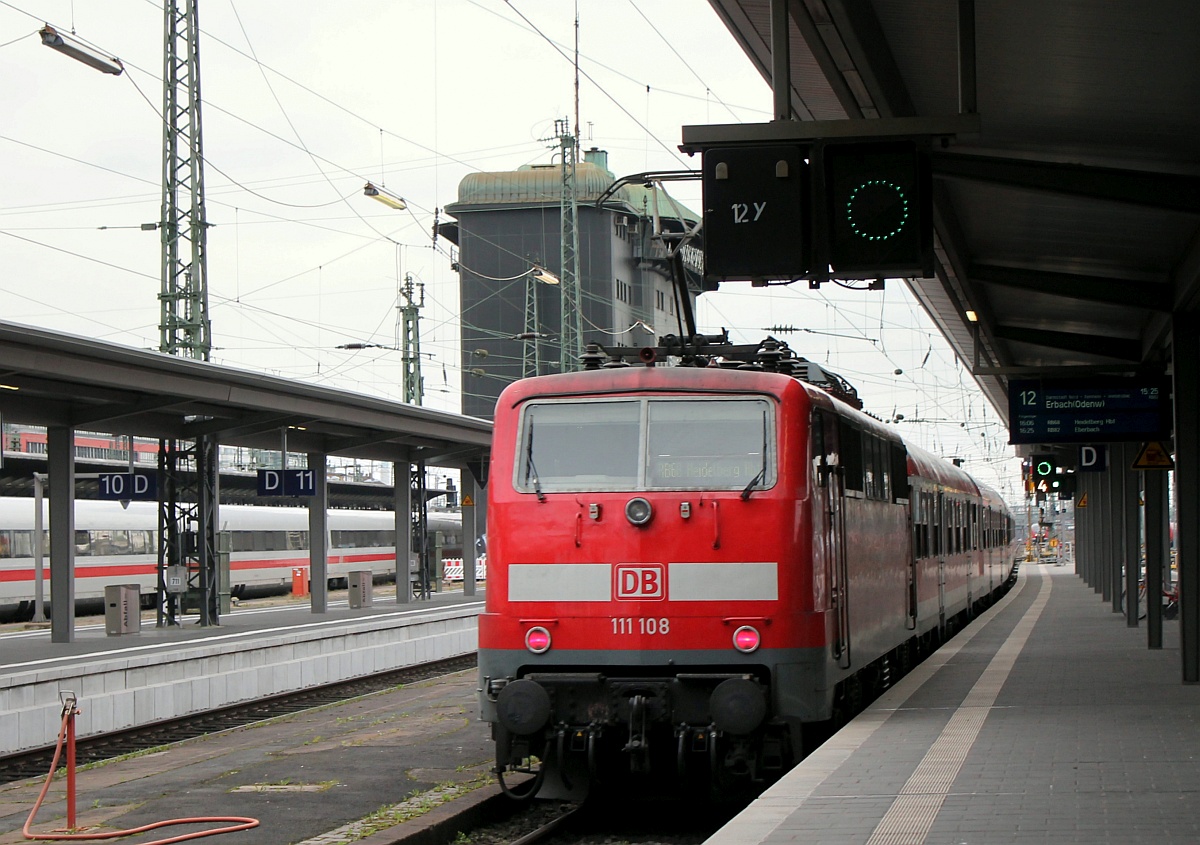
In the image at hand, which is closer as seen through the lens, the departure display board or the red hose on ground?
the red hose on ground

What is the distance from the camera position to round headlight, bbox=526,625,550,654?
9.73 metres

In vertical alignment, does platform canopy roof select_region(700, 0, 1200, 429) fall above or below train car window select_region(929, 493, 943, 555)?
above

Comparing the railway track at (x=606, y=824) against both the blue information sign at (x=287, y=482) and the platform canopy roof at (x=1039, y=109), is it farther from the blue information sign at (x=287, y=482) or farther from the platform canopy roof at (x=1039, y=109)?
the blue information sign at (x=287, y=482)

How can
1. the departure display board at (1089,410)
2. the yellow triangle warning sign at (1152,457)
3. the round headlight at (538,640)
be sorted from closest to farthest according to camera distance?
the round headlight at (538,640)
the yellow triangle warning sign at (1152,457)
the departure display board at (1089,410)

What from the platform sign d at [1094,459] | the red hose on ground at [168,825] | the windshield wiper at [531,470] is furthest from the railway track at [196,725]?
the platform sign d at [1094,459]

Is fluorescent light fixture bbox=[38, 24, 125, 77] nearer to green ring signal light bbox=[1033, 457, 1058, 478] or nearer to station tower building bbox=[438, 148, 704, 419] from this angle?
green ring signal light bbox=[1033, 457, 1058, 478]

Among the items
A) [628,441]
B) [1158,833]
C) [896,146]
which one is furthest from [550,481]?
[1158,833]

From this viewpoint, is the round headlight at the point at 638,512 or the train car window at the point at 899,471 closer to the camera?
the round headlight at the point at 638,512

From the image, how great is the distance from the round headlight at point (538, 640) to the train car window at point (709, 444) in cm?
121

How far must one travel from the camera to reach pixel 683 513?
9.66 meters

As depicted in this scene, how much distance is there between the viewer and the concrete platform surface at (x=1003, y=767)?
699 cm

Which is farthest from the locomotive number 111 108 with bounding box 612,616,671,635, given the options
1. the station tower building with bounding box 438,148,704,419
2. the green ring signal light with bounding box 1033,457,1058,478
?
the station tower building with bounding box 438,148,704,419

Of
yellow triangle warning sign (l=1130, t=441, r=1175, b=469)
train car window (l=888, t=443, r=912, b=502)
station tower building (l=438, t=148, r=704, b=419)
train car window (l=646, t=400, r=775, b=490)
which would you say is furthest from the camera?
station tower building (l=438, t=148, r=704, b=419)

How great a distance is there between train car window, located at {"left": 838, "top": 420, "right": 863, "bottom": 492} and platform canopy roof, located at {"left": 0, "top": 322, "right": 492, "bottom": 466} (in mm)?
11822
